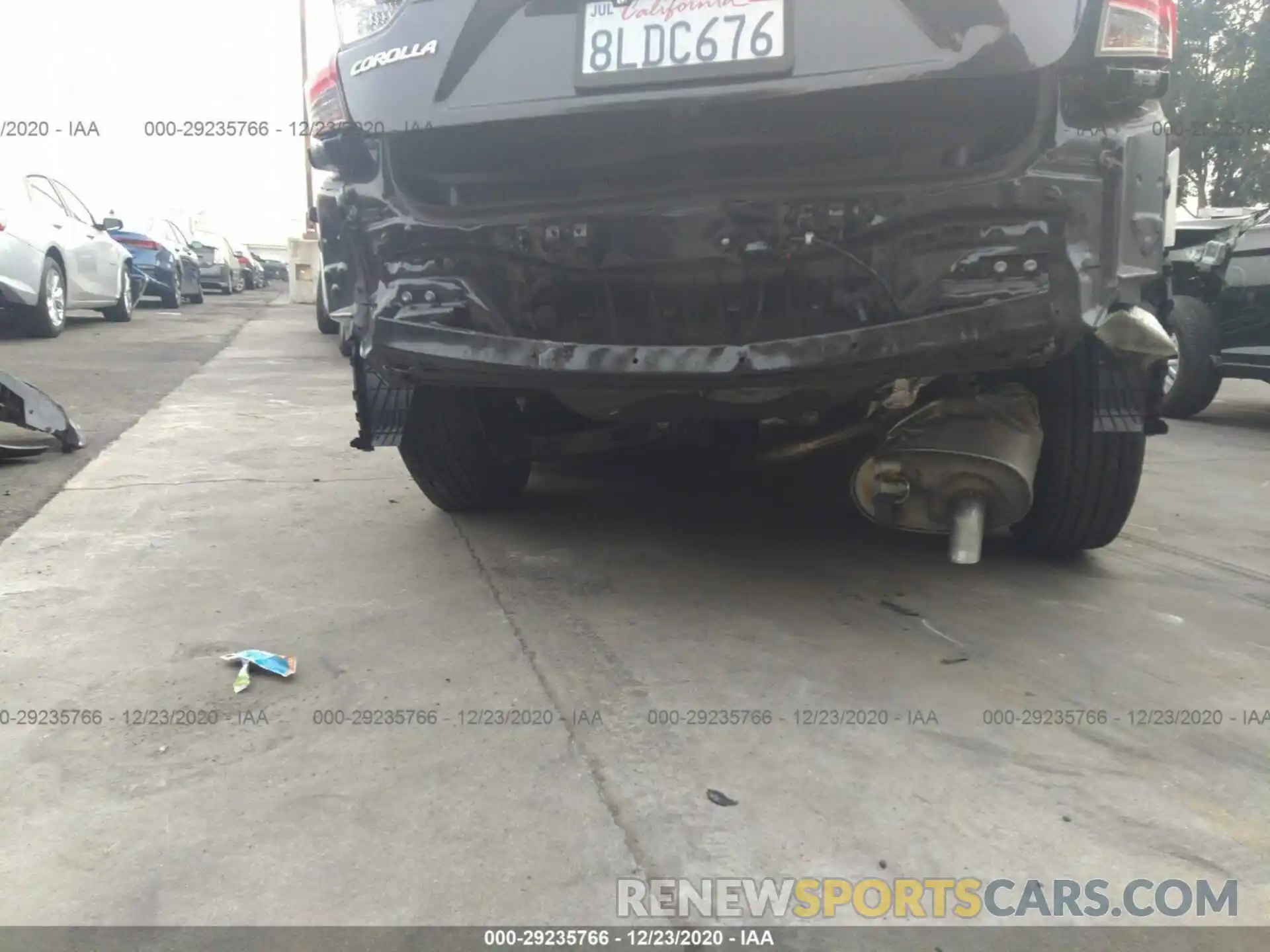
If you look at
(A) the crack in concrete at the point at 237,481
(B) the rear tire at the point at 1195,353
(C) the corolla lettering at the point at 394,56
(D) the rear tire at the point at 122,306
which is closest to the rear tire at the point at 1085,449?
(C) the corolla lettering at the point at 394,56

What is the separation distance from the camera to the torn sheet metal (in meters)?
4.39

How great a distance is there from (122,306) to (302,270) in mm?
4044

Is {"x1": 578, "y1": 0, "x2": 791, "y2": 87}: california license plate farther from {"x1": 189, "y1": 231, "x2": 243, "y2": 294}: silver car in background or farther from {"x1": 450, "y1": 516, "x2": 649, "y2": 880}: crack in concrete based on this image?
{"x1": 189, "y1": 231, "x2": 243, "y2": 294}: silver car in background

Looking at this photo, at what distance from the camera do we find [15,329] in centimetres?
967

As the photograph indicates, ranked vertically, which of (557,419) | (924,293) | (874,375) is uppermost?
(924,293)

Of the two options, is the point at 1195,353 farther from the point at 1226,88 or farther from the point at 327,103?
the point at 1226,88

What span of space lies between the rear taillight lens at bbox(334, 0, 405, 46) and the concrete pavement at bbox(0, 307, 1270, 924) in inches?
54.7

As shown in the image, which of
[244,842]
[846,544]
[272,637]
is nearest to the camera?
[244,842]

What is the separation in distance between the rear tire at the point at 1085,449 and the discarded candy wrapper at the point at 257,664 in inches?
74.2

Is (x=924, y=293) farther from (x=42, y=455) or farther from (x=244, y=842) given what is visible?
(x=42, y=455)

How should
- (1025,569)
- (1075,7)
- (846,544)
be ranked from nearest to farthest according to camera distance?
(1075,7)
(1025,569)
(846,544)

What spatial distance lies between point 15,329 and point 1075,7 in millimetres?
9823

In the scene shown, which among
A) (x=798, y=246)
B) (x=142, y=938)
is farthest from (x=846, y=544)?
(x=142, y=938)

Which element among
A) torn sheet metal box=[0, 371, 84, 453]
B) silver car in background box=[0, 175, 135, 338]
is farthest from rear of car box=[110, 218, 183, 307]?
torn sheet metal box=[0, 371, 84, 453]
